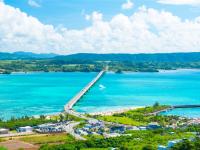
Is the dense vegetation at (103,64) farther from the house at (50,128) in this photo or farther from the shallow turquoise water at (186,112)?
the house at (50,128)

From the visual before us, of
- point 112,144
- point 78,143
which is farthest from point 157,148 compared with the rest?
point 78,143

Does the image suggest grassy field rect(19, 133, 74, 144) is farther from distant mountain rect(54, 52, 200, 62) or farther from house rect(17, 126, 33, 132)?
distant mountain rect(54, 52, 200, 62)

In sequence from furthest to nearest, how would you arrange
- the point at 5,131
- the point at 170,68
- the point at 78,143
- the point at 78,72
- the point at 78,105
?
the point at 170,68, the point at 78,72, the point at 78,105, the point at 5,131, the point at 78,143

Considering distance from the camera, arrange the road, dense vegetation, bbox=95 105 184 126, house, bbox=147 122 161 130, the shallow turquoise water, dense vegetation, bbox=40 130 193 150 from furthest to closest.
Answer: the shallow turquoise water, dense vegetation, bbox=95 105 184 126, house, bbox=147 122 161 130, the road, dense vegetation, bbox=40 130 193 150

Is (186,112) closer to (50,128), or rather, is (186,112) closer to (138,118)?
(138,118)

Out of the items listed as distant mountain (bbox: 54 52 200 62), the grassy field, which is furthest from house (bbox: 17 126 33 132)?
distant mountain (bbox: 54 52 200 62)

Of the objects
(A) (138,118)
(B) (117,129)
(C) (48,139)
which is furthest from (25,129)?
(A) (138,118)

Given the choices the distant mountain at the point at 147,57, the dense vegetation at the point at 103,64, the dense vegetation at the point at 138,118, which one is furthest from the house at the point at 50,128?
the distant mountain at the point at 147,57

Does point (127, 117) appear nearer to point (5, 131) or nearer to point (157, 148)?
point (5, 131)
